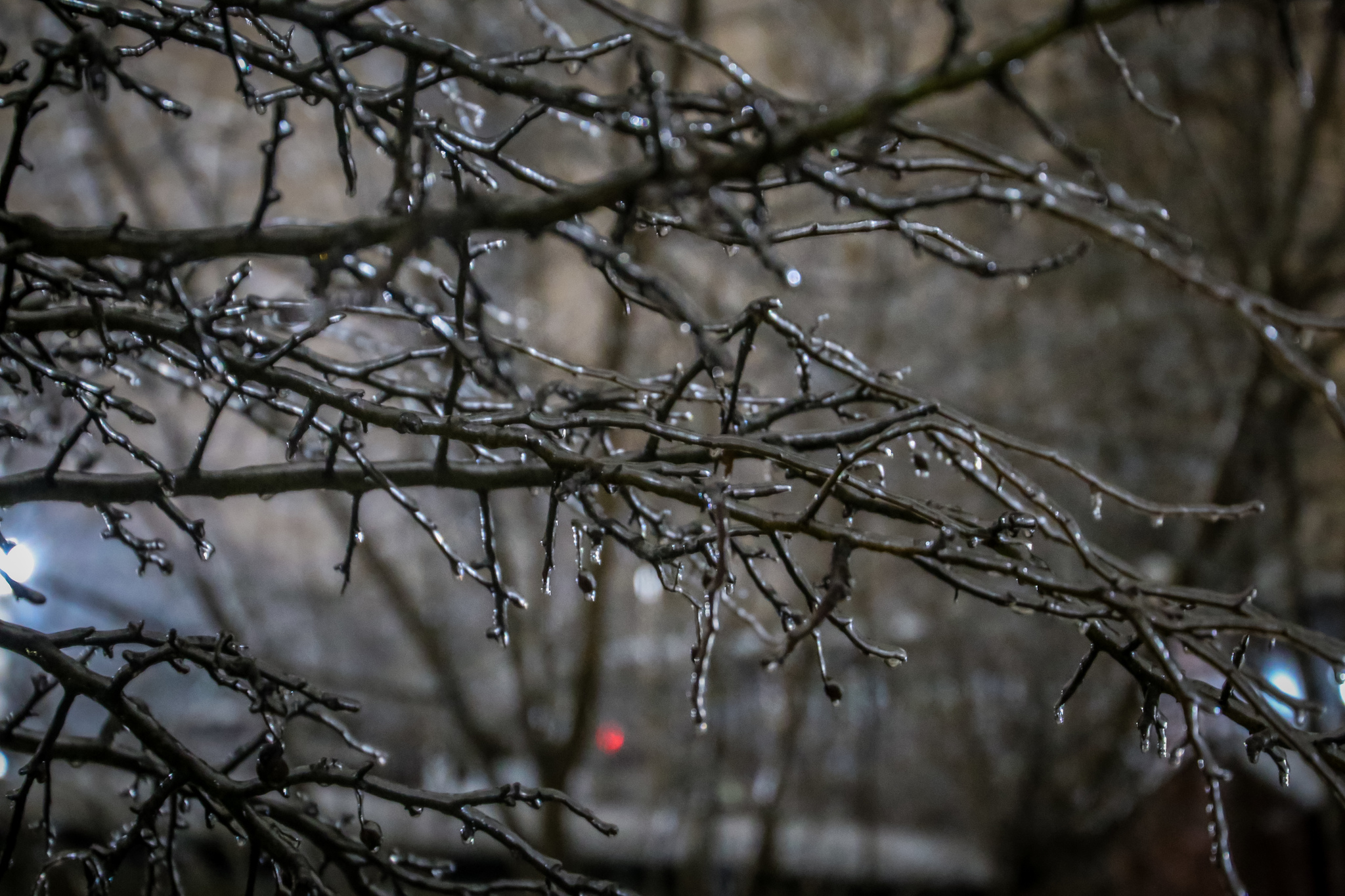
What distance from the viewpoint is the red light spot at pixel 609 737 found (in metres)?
7.88

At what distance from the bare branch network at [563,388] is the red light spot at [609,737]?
601 cm

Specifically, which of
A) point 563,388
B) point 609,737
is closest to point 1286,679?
point 609,737

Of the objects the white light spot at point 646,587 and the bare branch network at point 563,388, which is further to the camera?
the white light spot at point 646,587

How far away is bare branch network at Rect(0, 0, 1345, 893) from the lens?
1135 mm

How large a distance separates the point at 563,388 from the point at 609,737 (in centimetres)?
640

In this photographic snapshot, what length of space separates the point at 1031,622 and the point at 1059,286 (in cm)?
260

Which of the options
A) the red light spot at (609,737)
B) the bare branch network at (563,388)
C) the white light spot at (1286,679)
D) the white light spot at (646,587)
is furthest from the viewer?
the red light spot at (609,737)

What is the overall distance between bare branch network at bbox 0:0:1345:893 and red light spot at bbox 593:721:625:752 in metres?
6.01

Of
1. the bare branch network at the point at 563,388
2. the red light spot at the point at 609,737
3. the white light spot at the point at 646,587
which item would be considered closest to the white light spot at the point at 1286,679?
the white light spot at the point at 646,587

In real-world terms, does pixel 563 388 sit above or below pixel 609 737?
below

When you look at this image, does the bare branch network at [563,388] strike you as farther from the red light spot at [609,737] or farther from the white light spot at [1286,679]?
the red light spot at [609,737]

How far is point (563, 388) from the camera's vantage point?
6.64 ft

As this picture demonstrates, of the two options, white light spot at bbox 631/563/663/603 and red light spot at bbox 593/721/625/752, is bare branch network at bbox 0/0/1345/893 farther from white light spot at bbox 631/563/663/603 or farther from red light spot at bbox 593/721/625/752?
red light spot at bbox 593/721/625/752

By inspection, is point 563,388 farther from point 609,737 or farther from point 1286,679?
point 609,737
